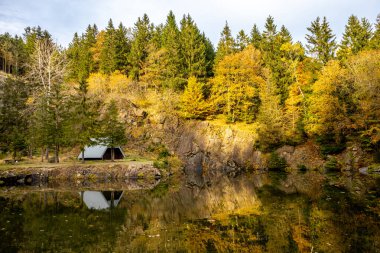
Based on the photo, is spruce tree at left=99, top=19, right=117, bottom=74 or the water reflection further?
spruce tree at left=99, top=19, right=117, bottom=74

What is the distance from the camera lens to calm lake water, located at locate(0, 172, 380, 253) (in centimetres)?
930

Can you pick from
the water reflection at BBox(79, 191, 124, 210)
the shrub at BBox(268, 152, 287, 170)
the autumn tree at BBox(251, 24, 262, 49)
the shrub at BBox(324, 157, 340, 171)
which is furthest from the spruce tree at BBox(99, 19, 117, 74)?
the shrub at BBox(324, 157, 340, 171)

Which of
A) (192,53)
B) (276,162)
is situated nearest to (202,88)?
(192,53)

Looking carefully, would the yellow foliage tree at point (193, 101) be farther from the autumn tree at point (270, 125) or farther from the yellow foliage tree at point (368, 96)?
the yellow foliage tree at point (368, 96)

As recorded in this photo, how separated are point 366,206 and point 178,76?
4231cm

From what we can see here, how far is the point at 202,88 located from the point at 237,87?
613cm

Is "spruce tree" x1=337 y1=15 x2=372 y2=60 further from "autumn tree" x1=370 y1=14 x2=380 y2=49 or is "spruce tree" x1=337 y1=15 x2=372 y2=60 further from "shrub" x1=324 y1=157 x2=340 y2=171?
"shrub" x1=324 y1=157 x2=340 y2=171

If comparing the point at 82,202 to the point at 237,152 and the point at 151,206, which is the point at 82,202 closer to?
the point at 151,206

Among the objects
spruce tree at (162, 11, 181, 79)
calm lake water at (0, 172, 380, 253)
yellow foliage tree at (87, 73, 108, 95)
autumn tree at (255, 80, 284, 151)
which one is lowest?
calm lake water at (0, 172, 380, 253)

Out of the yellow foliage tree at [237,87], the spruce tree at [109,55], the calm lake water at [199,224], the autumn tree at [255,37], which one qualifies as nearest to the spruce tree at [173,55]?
the yellow foliage tree at [237,87]

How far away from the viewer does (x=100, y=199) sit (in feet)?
66.3

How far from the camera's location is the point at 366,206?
47.2 feet

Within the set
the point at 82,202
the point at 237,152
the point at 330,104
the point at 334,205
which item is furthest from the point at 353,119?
the point at 82,202

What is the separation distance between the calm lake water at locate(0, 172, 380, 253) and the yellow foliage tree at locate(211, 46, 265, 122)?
1153 inches
